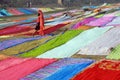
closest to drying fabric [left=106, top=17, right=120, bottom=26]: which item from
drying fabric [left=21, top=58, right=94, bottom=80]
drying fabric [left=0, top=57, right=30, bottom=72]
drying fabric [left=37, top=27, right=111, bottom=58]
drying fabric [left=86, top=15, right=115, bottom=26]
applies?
drying fabric [left=86, top=15, right=115, bottom=26]

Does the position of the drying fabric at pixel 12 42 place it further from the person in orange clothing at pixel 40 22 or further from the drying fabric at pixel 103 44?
the drying fabric at pixel 103 44

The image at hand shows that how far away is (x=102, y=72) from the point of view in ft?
46.9

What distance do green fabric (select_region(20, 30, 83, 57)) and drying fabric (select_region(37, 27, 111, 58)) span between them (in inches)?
23.4

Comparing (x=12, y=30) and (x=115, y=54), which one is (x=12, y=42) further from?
(x=115, y=54)

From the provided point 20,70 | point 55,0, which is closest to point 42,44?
point 20,70

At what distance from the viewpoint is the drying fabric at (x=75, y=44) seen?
19.4 m

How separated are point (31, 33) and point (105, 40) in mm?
8731

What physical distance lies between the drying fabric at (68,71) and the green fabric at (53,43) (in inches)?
177

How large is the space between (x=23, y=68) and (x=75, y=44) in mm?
5450

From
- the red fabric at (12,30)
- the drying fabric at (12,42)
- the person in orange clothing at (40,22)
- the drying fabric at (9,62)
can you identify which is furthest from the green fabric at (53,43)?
the red fabric at (12,30)

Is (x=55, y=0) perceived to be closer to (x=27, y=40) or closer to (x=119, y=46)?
(x=27, y=40)

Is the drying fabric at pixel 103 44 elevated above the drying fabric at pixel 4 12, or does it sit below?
above

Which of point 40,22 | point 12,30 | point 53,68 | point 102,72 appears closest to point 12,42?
point 40,22

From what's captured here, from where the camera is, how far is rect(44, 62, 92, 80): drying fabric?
14598mm
